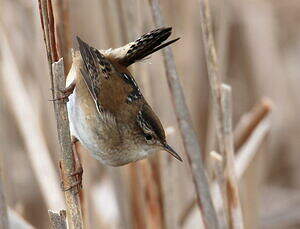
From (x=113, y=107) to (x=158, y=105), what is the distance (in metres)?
0.73

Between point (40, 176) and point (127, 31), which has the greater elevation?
point (127, 31)

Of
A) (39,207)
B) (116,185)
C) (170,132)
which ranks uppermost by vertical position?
(170,132)

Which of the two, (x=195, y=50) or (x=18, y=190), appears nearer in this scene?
(x=18, y=190)

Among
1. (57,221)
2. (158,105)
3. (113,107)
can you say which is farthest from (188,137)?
(158,105)

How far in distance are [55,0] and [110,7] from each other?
0.42m

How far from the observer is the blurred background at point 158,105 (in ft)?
8.73

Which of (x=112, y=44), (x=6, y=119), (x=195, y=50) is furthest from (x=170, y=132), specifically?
(x=195, y=50)

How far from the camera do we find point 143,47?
2441 millimetres

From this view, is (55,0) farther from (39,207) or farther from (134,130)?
(39,207)

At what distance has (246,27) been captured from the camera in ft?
14.5

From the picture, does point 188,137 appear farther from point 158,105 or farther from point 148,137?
point 158,105

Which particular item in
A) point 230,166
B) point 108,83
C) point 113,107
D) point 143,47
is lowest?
point 230,166

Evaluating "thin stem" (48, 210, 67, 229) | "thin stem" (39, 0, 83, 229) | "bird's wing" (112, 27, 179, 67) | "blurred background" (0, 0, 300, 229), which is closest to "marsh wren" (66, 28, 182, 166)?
"bird's wing" (112, 27, 179, 67)

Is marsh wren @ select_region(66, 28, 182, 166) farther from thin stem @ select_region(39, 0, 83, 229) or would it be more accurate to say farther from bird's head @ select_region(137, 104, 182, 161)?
thin stem @ select_region(39, 0, 83, 229)
